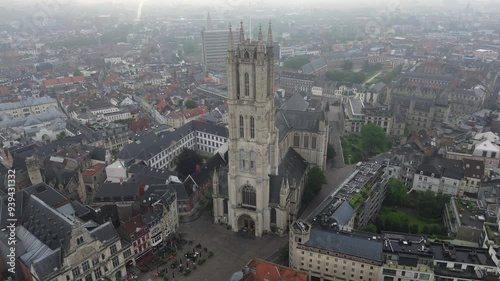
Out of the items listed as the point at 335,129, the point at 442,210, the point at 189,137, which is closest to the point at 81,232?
the point at 189,137

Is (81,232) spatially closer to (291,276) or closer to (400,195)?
(291,276)

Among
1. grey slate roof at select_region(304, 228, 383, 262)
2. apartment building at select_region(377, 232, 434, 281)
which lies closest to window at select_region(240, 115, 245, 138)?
Answer: grey slate roof at select_region(304, 228, 383, 262)

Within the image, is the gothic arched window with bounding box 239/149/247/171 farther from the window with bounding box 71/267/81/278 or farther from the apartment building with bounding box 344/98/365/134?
the apartment building with bounding box 344/98/365/134

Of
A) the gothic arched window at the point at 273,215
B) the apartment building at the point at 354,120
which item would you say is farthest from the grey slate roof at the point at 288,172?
the apartment building at the point at 354,120

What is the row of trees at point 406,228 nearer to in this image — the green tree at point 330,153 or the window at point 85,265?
the green tree at point 330,153

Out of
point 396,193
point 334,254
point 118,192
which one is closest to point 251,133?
point 334,254

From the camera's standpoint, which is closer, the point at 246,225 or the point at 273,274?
the point at 273,274

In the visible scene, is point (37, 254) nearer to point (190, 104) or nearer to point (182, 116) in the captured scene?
point (182, 116)
